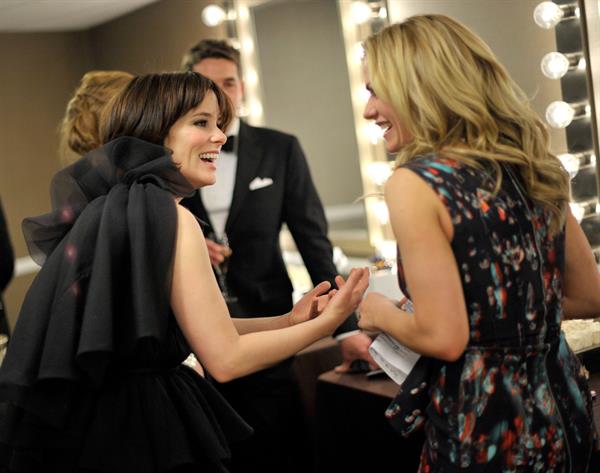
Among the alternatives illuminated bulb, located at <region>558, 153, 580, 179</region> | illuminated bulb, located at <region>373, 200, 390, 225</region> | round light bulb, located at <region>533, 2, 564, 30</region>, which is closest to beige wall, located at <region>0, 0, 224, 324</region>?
illuminated bulb, located at <region>373, 200, 390, 225</region>

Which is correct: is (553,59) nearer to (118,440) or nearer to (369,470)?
(369,470)

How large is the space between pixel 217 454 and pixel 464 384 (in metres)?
0.51

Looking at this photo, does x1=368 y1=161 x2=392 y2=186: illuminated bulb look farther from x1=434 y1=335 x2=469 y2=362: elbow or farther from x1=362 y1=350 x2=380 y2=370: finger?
x1=434 y1=335 x2=469 y2=362: elbow

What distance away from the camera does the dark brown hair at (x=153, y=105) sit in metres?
1.93

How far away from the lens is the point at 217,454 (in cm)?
181

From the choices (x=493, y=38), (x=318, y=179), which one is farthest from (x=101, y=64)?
(x=493, y=38)

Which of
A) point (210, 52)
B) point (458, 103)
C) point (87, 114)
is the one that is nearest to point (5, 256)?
point (87, 114)

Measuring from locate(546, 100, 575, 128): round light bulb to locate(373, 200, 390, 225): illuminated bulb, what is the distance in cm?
125

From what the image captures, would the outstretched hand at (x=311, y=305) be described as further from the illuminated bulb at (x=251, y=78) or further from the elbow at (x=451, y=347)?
the illuminated bulb at (x=251, y=78)

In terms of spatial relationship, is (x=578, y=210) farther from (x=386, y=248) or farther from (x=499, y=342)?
(x=386, y=248)

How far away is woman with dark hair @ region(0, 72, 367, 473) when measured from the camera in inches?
66.2

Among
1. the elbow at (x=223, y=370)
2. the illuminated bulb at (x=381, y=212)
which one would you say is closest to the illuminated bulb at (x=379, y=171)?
the illuminated bulb at (x=381, y=212)

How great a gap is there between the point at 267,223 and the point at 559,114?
0.94 meters

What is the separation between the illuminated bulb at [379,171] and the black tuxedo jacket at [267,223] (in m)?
0.76
